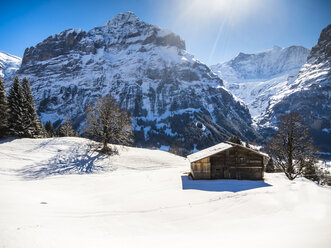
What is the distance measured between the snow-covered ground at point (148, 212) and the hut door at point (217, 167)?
2432 mm

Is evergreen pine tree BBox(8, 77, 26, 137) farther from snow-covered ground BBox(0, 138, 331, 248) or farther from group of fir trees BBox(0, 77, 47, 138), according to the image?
snow-covered ground BBox(0, 138, 331, 248)

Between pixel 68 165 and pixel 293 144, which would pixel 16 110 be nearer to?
pixel 68 165

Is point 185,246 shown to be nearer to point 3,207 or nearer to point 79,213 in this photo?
point 79,213

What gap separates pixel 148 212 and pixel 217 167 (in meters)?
13.0

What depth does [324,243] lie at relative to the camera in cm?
611

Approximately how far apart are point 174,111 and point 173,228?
18091 cm

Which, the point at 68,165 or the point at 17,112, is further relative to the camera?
the point at 17,112

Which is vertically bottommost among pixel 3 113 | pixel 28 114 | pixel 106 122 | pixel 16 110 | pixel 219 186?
pixel 219 186

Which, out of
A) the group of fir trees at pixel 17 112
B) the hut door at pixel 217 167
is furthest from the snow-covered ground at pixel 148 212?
the group of fir trees at pixel 17 112

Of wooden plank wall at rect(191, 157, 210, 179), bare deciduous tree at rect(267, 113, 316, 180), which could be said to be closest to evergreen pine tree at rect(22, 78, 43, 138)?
wooden plank wall at rect(191, 157, 210, 179)

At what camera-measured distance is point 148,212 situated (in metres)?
11.1

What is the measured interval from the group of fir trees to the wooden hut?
31.7 m

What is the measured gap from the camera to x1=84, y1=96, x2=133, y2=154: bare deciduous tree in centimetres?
2839

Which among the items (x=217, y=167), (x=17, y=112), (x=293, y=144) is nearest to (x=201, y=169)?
(x=217, y=167)
